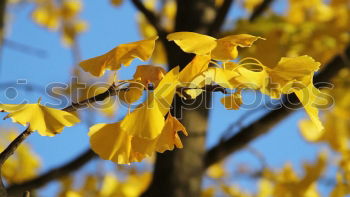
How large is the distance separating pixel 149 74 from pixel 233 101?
0.10m

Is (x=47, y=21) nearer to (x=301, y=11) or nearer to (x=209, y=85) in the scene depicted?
(x=301, y=11)

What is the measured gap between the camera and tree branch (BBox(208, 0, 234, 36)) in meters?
1.17

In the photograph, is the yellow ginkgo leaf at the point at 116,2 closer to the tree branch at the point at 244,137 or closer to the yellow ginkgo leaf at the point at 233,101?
the tree branch at the point at 244,137

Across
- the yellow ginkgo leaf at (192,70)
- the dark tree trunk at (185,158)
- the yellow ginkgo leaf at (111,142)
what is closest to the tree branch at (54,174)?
the dark tree trunk at (185,158)

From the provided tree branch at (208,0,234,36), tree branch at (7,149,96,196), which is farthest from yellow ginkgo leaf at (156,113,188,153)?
tree branch at (7,149,96,196)

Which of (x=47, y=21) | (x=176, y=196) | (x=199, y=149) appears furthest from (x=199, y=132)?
(x=47, y=21)

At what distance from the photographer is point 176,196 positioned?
1.06 meters

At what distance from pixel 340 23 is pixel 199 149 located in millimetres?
617

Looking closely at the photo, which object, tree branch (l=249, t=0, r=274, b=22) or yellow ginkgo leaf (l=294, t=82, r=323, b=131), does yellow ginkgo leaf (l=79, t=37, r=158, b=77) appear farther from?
tree branch (l=249, t=0, r=274, b=22)

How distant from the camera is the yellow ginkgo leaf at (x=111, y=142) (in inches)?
22.4

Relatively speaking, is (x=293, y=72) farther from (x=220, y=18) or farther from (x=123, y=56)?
(x=220, y=18)

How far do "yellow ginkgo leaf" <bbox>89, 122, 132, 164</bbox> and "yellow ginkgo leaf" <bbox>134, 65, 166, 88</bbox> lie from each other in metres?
0.07

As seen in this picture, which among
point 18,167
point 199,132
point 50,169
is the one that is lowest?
point 18,167

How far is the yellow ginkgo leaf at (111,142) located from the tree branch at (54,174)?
2.36ft
